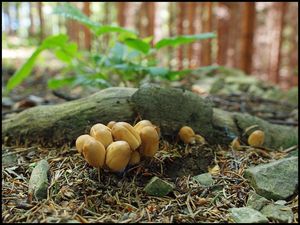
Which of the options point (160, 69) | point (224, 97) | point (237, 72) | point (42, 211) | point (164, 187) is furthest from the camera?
point (237, 72)

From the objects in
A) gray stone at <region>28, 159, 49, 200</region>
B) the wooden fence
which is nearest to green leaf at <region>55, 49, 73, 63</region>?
the wooden fence

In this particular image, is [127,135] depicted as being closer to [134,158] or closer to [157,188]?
[134,158]

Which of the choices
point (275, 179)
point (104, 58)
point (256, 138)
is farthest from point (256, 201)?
point (104, 58)

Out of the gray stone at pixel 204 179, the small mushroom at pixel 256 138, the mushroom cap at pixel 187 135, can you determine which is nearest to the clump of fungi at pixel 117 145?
the gray stone at pixel 204 179

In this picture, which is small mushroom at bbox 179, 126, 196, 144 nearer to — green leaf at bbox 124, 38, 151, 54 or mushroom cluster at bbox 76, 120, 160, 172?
mushroom cluster at bbox 76, 120, 160, 172

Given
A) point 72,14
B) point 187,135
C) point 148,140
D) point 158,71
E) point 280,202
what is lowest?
point 280,202

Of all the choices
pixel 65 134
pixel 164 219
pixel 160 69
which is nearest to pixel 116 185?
pixel 164 219

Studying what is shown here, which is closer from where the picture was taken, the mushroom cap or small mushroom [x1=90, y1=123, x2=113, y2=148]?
small mushroom [x1=90, y1=123, x2=113, y2=148]

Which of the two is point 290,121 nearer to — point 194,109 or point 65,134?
point 194,109
